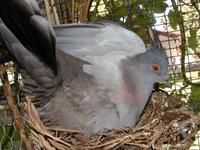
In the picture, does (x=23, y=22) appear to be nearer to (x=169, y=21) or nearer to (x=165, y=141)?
(x=165, y=141)

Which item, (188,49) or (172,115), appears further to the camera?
(188,49)

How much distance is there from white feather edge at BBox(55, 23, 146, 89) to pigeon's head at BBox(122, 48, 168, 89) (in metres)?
0.02

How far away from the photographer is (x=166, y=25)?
150 centimetres

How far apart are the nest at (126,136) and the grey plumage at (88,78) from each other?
0.02 metres

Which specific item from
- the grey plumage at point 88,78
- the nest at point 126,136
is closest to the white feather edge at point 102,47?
the grey plumage at point 88,78

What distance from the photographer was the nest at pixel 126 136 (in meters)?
0.87

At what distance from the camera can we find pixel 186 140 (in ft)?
2.97

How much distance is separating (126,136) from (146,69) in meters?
0.17

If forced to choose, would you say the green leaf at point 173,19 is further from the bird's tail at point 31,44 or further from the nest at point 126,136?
the bird's tail at point 31,44

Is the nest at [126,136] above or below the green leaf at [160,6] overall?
below

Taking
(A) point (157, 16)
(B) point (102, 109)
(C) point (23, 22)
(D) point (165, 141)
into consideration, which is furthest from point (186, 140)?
(A) point (157, 16)

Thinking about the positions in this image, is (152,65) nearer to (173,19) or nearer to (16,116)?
(16,116)

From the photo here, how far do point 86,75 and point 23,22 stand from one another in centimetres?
20

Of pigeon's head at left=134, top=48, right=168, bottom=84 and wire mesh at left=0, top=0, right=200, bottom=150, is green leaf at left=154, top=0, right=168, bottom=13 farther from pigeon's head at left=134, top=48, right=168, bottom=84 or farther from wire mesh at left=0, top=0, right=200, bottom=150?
pigeon's head at left=134, top=48, right=168, bottom=84
